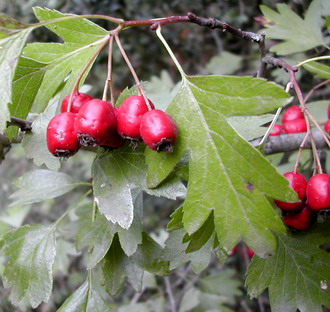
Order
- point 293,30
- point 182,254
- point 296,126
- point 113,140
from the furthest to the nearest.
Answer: point 293,30 → point 296,126 → point 182,254 → point 113,140

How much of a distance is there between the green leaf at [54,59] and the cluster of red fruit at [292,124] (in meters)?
0.96

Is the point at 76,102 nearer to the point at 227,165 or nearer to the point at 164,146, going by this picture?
the point at 164,146

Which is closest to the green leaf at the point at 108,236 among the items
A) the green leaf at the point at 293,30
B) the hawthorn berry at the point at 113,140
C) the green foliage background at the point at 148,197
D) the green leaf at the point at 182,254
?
the green foliage background at the point at 148,197

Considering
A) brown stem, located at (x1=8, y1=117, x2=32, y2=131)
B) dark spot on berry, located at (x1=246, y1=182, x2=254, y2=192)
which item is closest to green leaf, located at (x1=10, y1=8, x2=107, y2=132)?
brown stem, located at (x1=8, y1=117, x2=32, y2=131)

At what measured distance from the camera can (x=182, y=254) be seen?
152 cm

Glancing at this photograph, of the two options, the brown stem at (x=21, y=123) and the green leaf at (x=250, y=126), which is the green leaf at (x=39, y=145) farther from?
the green leaf at (x=250, y=126)

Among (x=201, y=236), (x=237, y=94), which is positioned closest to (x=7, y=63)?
(x=237, y=94)

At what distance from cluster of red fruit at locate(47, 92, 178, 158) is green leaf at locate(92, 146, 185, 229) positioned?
13cm

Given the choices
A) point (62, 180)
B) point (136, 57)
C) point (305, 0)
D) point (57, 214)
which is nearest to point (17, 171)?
point (57, 214)

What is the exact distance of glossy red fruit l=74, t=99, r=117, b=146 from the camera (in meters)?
1.08

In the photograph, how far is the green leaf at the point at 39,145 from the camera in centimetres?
148

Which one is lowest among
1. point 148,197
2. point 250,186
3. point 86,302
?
point 148,197

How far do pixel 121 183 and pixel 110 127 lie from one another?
0.22 metres

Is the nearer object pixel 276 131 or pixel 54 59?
pixel 54 59
